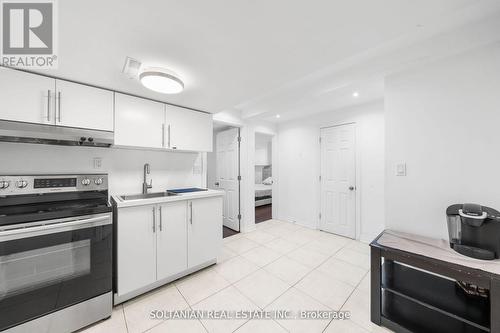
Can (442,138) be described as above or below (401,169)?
above

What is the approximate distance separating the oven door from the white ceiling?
1.30 meters

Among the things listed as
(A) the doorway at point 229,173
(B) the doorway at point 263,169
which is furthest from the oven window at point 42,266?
(B) the doorway at point 263,169

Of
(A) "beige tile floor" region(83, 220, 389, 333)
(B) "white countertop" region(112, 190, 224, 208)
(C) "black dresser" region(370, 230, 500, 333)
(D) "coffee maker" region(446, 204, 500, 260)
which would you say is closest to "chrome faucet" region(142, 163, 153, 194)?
(B) "white countertop" region(112, 190, 224, 208)

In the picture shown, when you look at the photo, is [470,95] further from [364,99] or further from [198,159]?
[198,159]

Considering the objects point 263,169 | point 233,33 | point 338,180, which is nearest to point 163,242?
point 233,33

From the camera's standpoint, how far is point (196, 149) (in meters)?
2.61

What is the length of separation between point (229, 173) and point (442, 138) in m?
3.15

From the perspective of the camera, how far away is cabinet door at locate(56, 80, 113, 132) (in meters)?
1.66

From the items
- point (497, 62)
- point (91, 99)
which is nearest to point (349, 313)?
point (497, 62)

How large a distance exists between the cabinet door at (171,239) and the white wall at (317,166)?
107 inches

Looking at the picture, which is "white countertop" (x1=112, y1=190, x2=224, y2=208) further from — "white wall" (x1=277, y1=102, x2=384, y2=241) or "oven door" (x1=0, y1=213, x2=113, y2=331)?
"white wall" (x1=277, y1=102, x2=384, y2=241)

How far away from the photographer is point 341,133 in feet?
11.4

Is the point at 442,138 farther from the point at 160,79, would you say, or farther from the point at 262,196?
the point at 262,196

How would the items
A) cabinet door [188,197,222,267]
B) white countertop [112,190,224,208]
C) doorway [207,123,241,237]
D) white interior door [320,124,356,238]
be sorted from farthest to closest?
doorway [207,123,241,237] → white interior door [320,124,356,238] → cabinet door [188,197,222,267] → white countertop [112,190,224,208]
